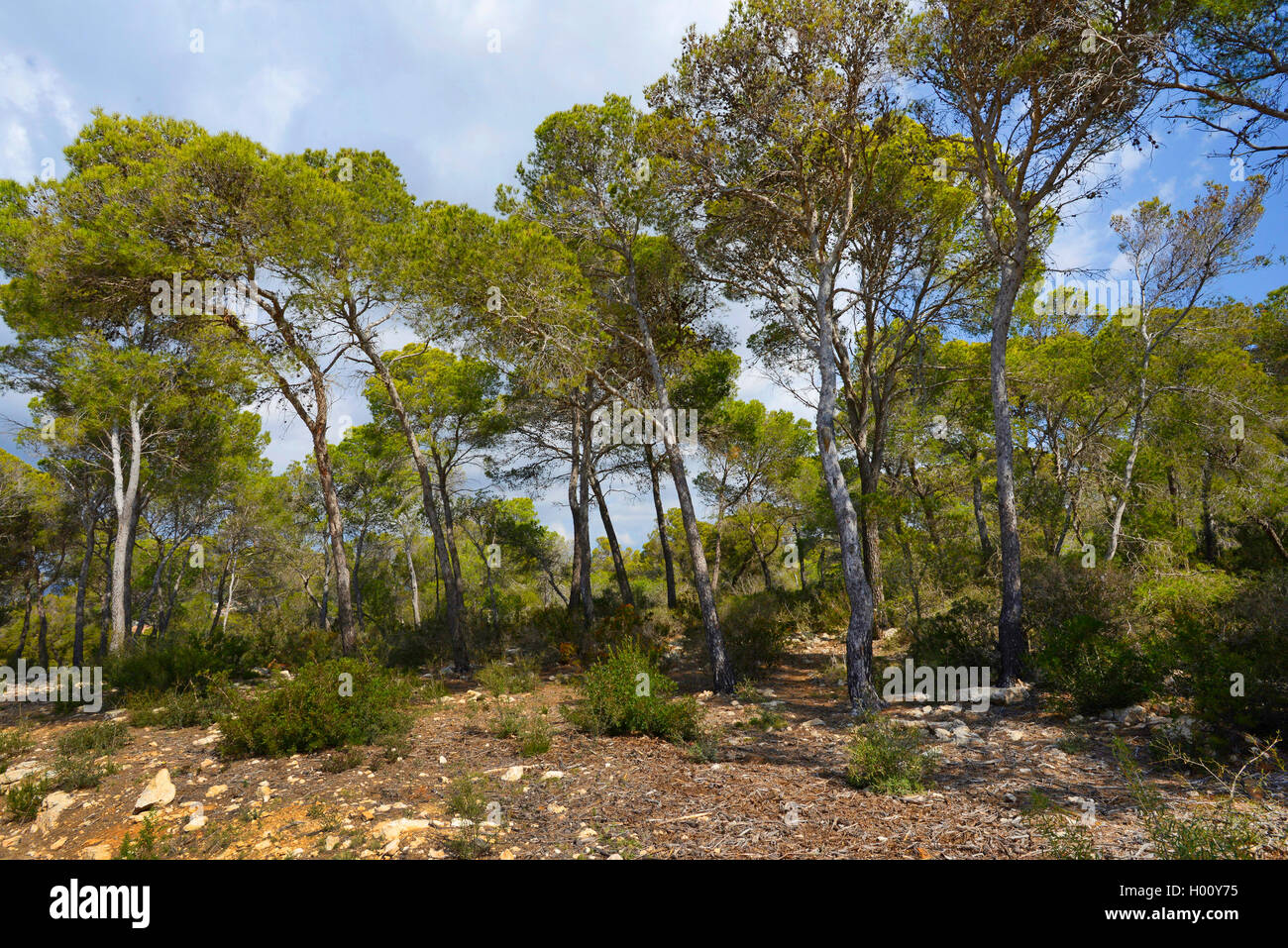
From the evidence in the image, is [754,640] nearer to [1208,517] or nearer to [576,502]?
[576,502]

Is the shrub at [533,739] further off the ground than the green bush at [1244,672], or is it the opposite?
the green bush at [1244,672]

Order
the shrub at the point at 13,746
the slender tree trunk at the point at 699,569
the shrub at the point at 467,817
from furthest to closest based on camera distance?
the slender tree trunk at the point at 699,569, the shrub at the point at 13,746, the shrub at the point at 467,817

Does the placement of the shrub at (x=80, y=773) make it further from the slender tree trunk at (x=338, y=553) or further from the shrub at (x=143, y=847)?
the slender tree trunk at (x=338, y=553)

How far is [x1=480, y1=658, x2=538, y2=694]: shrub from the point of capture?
9852 millimetres

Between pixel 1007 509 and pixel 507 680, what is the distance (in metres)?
8.69

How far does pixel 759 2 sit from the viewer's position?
8.57 m

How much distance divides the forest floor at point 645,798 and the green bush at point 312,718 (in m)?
0.23

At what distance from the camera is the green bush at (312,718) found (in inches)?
247

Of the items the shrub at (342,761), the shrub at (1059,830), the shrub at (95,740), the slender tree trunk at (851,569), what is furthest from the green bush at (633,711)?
the shrub at (95,740)

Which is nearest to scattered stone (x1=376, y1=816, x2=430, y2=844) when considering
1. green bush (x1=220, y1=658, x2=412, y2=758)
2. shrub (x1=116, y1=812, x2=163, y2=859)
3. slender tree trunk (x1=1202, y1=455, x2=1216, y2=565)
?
shrub (x1=116, y1=812, x2=163, y2=859)

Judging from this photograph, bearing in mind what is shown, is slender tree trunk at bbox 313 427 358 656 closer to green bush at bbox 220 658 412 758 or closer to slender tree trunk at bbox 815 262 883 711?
green bush at bbox 220 658 412 758

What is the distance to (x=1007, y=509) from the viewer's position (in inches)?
327

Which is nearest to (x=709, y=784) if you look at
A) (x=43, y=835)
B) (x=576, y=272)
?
(x=43, y=835)

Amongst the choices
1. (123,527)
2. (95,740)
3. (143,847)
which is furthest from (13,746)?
(123,527)
